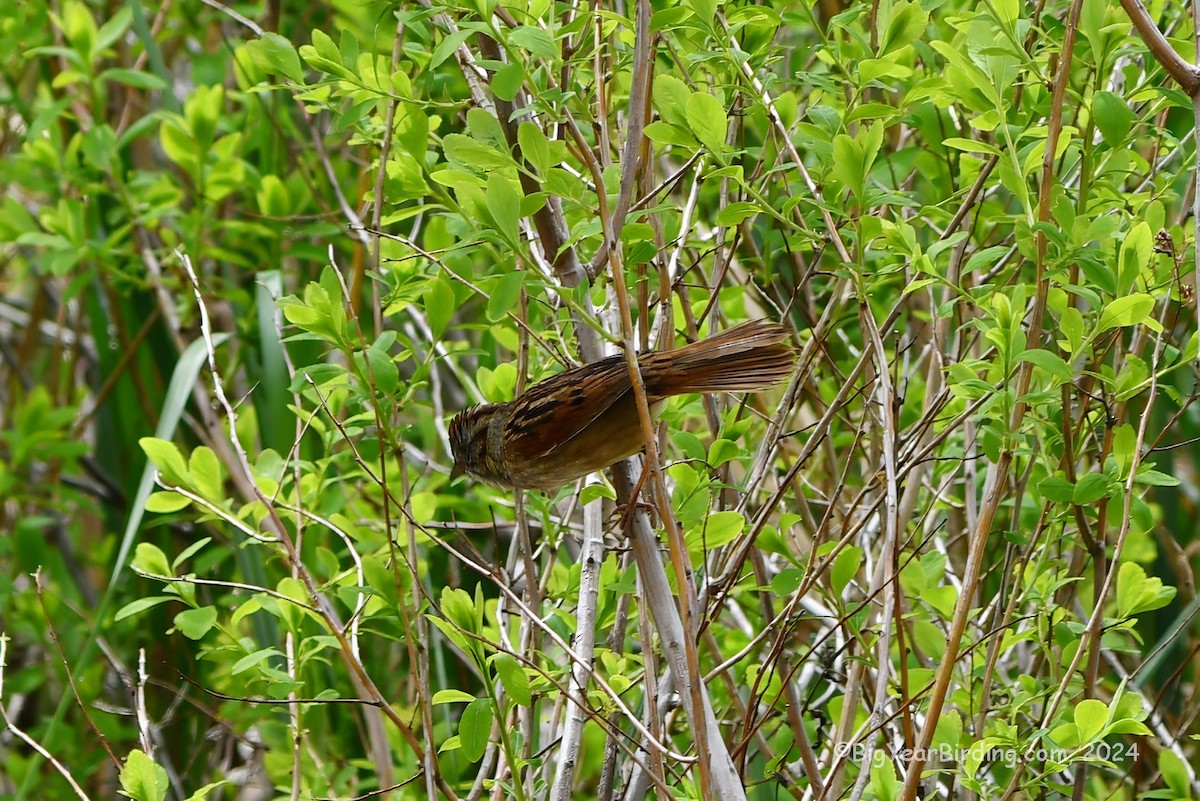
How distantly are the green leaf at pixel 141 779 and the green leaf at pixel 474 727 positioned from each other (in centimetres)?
34

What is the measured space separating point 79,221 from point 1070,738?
2.13 meters

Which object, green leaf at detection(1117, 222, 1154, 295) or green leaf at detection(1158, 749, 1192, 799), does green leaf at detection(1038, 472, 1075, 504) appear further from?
green leaf at detection(1158, 749, 1192, 799)

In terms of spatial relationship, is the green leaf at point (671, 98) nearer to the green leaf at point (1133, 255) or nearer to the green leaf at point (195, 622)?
the green leaf at point (1133, 255)

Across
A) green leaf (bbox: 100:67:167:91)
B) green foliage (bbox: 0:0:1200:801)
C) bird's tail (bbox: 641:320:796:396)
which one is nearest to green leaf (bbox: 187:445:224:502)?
green foliage (bbox: 0:0:1200:801)

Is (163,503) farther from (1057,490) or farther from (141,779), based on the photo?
(1057,490)

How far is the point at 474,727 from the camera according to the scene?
3.95 feet

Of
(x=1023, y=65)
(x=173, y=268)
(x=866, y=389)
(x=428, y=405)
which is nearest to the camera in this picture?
(x=1023, y=65)

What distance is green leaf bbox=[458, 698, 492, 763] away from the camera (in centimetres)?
120

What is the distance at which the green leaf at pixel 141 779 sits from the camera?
1.25m

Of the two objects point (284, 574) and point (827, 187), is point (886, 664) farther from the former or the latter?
point (284, 574)

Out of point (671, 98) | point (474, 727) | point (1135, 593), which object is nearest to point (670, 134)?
point (671, 98)

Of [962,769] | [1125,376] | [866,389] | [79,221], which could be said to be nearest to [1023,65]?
[1125,376]

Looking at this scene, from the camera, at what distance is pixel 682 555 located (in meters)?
1.06

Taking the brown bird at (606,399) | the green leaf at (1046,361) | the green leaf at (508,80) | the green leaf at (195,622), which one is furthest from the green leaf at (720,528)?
the green leaf at (195,622)
